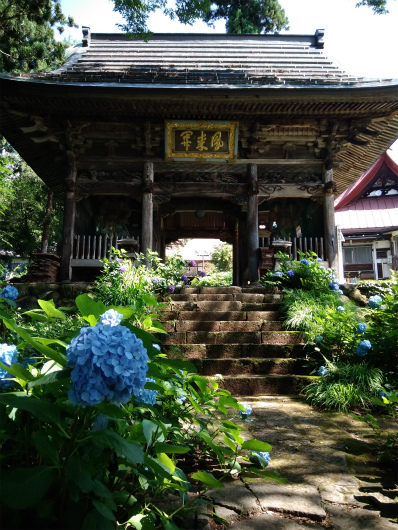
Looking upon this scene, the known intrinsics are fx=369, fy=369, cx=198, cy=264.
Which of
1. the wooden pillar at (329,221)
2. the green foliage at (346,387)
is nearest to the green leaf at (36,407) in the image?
the green foliage at (346,387)

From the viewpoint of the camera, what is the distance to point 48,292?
6.76 m

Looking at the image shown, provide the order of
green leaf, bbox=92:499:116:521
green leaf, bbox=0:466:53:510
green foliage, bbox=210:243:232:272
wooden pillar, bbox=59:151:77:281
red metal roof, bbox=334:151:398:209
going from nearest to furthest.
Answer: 1. green leaf, bbox=0:466:53:510
2. green leaf, bbox=92:499:116:521
3. wooden pillar, bbox=59:151:77:281
4. red metal roof, bbox=334:151:398:209
5. green foliage, bbox=210:243:232:272

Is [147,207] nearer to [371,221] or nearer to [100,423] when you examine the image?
[100,423]

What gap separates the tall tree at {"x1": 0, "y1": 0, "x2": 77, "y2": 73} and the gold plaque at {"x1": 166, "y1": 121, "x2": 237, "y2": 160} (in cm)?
775

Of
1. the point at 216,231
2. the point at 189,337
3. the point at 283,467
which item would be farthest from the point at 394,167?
the point at 283,467

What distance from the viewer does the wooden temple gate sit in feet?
22.7

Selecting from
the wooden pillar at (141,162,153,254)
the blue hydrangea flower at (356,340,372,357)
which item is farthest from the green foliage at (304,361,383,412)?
the wooden pillar at (141,162,153,254)

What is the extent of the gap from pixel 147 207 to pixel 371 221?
11.4 metres

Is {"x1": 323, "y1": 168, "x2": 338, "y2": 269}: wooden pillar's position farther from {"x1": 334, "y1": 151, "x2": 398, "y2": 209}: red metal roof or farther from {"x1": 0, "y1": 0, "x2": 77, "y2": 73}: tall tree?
{"x1": 0, "y1": 0, "x2": 77, "y2": 73}: tall tree

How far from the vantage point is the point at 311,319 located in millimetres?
4820

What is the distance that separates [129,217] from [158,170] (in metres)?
3.13

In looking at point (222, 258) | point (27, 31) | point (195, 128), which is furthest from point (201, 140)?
point (222, 258)

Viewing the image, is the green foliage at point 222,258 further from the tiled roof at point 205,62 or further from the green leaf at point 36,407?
the green leaf at point 36,407

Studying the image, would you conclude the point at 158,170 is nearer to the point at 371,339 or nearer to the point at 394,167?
the point at 371,339
